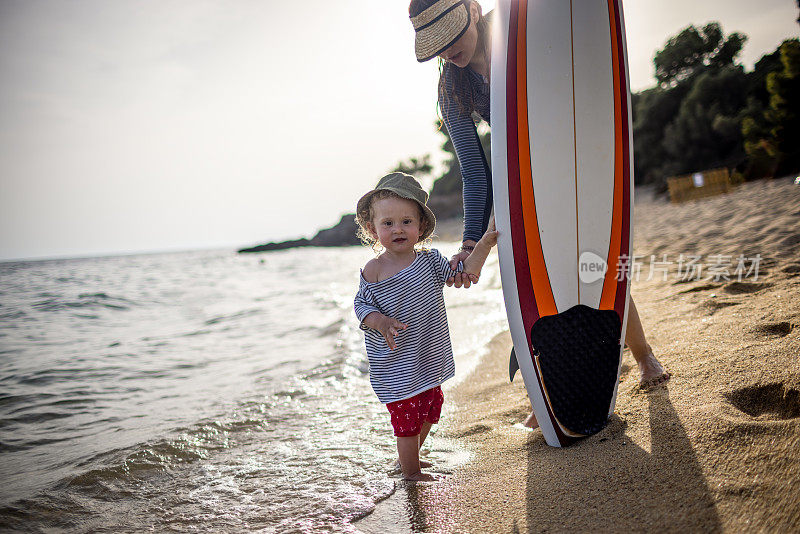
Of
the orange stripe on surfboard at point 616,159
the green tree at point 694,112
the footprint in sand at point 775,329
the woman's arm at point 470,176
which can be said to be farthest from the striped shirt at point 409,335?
the green tree at point 694,112

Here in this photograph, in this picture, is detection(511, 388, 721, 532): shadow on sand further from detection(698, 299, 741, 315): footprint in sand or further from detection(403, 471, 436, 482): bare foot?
detection(698, 299, 741, 315): footprint in sand

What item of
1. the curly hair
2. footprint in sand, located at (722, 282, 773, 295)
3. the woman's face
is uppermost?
the woman's face

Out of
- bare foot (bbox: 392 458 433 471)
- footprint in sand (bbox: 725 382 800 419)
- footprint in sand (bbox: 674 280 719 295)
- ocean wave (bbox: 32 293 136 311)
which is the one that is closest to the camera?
footprint in sand (bbox: 725 382 800 419)

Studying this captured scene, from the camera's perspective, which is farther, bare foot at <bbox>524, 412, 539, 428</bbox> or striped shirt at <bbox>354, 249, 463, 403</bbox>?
bare foot at <bbox>524, 412, 539, 428</bbox>

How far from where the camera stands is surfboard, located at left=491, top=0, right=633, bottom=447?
1774 millimetres

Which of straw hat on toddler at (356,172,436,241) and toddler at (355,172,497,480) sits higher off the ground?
straw hat on toddler at (356,172,436,241)

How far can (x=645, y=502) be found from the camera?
4.06ft

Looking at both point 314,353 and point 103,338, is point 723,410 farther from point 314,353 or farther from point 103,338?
point 103,338

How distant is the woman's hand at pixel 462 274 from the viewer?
6.13 feet

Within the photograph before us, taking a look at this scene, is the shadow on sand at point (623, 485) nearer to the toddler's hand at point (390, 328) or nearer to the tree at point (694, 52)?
the toddler's hand at point (390, 328)

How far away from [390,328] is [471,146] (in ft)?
3.05

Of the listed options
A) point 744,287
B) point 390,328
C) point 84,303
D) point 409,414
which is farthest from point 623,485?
point 84,303

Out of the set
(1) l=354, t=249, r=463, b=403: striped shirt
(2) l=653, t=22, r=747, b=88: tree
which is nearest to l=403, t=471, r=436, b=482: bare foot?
(1) l=354, t=249, r=463, b=403: striped shirt

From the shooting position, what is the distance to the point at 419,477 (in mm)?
1779
